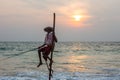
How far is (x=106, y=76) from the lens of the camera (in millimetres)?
23656

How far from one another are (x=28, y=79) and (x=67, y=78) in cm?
272

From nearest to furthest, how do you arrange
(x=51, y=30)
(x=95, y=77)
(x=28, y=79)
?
(x=51, y=30)
(x=28, y=79)
(x=95, y=77)

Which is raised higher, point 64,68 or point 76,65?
point 64,68

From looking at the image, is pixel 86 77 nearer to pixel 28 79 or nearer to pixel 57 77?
pixel 57 77

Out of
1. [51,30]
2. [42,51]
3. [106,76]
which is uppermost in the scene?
[51,30]

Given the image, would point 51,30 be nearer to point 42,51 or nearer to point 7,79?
point 42,51

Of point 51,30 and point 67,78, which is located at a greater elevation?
point 51,30

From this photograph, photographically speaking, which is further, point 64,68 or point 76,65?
point 76,65

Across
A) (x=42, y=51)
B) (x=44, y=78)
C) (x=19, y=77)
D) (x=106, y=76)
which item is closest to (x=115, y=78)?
(x=106, y=76)

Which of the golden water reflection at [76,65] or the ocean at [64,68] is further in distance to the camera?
the golden water reflection at [76,65]

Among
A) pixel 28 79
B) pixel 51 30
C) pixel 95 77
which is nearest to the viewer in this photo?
pixel 51 30

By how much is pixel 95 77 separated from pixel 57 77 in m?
2.71

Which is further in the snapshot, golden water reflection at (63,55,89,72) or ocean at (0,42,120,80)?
golden water reflection at (63,55,89,72)

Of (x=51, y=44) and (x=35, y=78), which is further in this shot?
(x=35, y=78)
